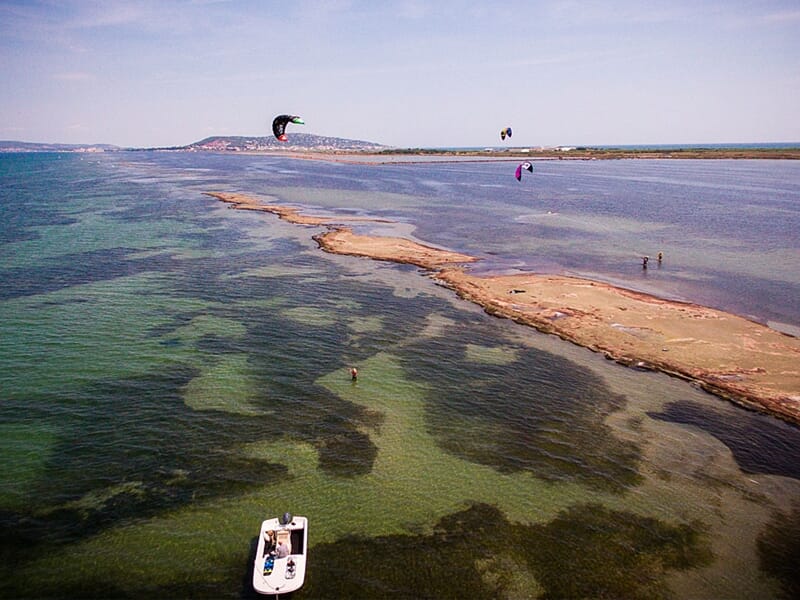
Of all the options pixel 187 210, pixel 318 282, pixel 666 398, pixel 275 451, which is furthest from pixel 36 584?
pixel 187 210

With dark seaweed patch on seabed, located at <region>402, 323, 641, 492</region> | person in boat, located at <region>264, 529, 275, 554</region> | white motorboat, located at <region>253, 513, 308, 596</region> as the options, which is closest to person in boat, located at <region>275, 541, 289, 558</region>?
white motorboat, located at <region>253, 513, 308, 596</region>

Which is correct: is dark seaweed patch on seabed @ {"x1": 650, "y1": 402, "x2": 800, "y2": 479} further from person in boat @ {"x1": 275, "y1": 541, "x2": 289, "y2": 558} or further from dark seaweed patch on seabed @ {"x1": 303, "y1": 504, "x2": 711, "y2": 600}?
person in boat @ {"x1": 275, "y1": 541, "x2": 289, "y2": 558}

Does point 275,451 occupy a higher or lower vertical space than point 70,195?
lower

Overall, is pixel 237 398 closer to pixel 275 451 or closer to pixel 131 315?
pixel 275 451

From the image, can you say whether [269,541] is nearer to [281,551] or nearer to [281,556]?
[281,551]

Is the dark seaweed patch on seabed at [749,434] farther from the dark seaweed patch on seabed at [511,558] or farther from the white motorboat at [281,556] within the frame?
the white motorboat at [281,556]

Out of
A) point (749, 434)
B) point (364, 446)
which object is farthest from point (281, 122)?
point (749, 434)

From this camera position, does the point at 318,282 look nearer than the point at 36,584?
No
